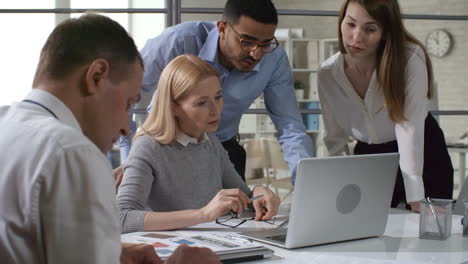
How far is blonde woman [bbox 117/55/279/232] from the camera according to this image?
1773 mm

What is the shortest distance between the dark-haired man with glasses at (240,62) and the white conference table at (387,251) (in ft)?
2.37

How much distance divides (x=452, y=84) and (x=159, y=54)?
694cm

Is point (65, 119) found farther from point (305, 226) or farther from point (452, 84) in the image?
point (452, 84)

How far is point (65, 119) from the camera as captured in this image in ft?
2.68

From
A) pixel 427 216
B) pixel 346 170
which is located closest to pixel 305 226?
pixel 346 170

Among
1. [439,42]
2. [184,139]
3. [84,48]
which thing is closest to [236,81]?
[184,139]

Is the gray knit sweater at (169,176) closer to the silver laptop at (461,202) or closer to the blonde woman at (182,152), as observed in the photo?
the blonde woman at (182,152)

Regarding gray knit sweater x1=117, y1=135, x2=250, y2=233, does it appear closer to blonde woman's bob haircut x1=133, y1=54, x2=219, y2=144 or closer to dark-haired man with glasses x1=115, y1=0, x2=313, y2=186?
blonde woman's bob haircut x1=133, y1=54, x2=219, y2=144

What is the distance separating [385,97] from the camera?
2.08 metres

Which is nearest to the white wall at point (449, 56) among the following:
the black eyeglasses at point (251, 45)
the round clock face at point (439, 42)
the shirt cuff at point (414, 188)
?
the round clock face at point (439, 42)

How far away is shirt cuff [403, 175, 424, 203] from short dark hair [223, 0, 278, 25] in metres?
0.69

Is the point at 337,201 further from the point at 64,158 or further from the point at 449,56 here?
the point at 449,56

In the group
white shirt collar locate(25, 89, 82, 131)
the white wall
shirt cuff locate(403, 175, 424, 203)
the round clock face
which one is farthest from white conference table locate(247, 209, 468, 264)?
the round clock face

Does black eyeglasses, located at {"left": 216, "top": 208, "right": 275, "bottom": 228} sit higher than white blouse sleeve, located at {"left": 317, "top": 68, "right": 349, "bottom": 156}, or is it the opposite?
white blouse sleeve, located at {"left": 317, "top": 68, "right": 349, "bottom": 156}
